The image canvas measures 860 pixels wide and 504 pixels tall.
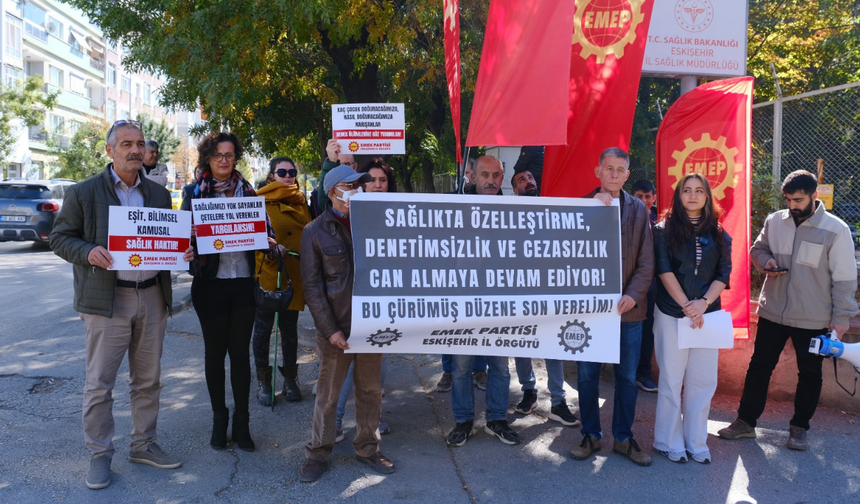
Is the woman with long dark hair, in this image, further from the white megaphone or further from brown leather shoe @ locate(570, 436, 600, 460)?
the white megaphone

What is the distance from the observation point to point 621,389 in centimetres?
438

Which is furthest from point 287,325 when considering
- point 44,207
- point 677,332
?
point 44,207

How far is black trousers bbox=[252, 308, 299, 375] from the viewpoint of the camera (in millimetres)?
5383

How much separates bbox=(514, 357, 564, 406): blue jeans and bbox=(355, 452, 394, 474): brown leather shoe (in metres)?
1.54

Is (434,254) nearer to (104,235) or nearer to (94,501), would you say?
(104,235)

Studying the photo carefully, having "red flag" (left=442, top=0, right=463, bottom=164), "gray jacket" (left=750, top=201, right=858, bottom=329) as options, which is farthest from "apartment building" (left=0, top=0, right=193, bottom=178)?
"gray jacket" (left=750, top=201, right=858, bottom=329)

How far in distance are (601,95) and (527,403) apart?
2616 mm

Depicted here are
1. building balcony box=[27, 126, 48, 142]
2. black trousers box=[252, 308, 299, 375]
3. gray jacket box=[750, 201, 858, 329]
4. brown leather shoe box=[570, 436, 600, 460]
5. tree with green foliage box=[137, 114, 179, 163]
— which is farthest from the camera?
tree with green foliage box=[137, 114, 179, 163]

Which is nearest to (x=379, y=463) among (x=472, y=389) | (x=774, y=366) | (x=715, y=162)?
(x=472, y=389)

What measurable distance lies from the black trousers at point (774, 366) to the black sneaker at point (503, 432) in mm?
1788

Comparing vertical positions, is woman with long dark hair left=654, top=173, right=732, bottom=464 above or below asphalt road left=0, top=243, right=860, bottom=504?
above

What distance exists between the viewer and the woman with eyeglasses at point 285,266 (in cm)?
526

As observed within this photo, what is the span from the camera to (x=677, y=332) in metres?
4.36

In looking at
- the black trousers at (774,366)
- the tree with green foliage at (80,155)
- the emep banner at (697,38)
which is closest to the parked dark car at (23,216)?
the emep banner at (697,38)
